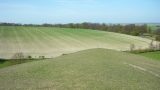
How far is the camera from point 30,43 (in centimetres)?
6309

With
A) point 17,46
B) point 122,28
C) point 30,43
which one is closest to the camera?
point 17,46

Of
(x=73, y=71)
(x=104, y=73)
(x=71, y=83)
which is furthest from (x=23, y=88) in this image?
(x=104, y=73)

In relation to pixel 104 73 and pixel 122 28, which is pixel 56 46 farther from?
pixel 122 28

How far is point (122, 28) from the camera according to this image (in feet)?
426

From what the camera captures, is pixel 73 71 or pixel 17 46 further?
pixel 17 46

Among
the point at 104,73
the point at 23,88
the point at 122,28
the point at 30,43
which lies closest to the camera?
the point at 23,88

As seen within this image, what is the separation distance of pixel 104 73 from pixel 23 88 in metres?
4.68

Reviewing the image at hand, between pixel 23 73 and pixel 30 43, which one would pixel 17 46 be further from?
pixel 23 73

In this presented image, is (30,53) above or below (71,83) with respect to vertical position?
below

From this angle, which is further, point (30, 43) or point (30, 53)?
point (30, 43)

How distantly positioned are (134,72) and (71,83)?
4.50 m

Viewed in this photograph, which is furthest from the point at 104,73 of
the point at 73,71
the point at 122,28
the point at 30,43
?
the point at 122,28

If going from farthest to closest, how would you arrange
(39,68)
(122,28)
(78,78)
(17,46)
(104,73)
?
(122,28) → (17,46) → (39,68) → (104,73) → (78,78)

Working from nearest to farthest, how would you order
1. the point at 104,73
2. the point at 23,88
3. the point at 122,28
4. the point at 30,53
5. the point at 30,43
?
the point at 23,88 → the point at 104,73 → the point at 30,53 → the point at 30,43 → the point at 122,28
